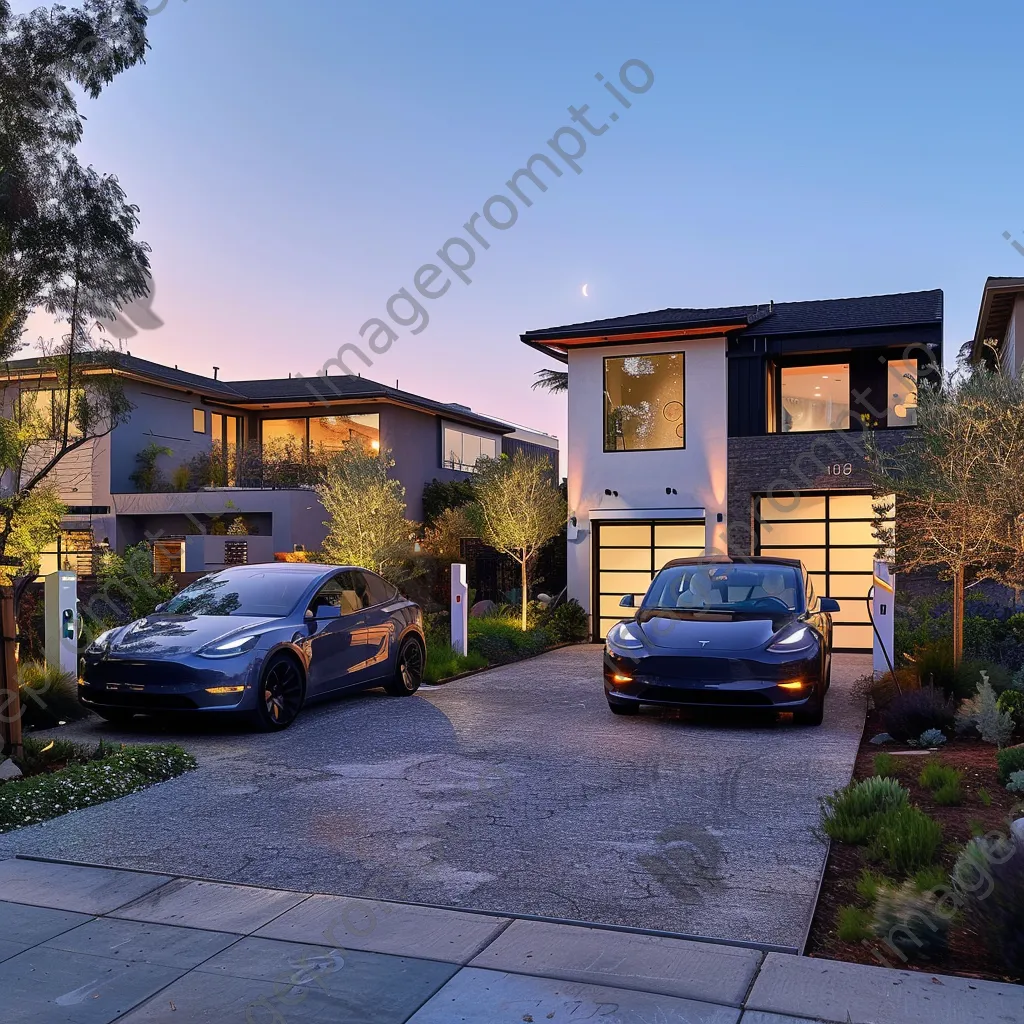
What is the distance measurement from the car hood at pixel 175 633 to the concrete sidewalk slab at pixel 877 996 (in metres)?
6.13

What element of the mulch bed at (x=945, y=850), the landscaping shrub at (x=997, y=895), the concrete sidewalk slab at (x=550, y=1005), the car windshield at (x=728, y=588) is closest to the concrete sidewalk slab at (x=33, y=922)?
the concrete sidewalk slab at (x=550, y=1005)

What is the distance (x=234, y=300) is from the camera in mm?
15680

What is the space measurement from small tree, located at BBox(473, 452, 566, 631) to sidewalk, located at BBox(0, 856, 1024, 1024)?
503 inches

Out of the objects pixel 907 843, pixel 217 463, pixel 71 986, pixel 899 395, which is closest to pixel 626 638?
pixel 907 843

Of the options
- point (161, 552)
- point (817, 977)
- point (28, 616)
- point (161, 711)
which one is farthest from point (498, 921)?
point (161, 552)

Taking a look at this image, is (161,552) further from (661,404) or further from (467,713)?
(467,713)

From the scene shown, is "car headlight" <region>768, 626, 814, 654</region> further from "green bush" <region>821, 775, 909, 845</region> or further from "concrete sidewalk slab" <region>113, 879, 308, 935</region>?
"concrete sidewalk slab" <region>113, 879, 308, 935</region>

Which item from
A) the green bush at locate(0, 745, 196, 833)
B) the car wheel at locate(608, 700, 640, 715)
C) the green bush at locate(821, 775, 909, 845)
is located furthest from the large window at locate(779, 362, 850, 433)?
the green bush at locate(0, 745, 196, 833)

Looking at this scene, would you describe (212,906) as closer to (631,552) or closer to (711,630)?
(711,630)

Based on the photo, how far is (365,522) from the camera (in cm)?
1518

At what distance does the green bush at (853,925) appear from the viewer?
407cm

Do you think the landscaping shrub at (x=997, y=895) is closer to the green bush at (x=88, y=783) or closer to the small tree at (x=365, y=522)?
the green bush at (x=88, y=783)

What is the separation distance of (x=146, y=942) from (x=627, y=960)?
1.94 meters

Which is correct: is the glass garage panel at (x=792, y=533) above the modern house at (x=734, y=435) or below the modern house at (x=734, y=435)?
below
